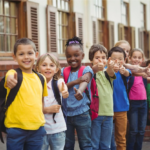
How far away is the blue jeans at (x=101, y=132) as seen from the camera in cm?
426

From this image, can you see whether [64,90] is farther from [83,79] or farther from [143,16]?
[143,16]

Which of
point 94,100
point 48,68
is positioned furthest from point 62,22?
point 48,68

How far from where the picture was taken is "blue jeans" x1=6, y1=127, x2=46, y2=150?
9.91 feet

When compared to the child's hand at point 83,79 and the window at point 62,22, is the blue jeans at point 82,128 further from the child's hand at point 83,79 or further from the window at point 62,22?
the window at point 62,22

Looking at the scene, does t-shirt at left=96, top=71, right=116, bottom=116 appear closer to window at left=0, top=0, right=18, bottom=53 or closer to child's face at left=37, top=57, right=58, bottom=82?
child's face at left=37, top=57, right=58, bottom=82

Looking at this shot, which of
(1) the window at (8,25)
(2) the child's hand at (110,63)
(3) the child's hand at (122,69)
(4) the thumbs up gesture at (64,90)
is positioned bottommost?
(4) the thumbs up gesture at (64,90)

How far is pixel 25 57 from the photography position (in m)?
3.12

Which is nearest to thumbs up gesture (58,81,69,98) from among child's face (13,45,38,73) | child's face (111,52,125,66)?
child's face (13,45,38,73)

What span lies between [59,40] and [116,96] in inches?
195

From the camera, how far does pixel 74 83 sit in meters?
3.71

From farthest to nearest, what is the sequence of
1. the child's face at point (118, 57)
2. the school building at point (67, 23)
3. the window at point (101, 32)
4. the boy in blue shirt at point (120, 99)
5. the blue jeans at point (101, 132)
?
the window at point (101, 32)
the school building at point (67, 23)
the boy in blue shirt at point (120, 99)
the child's face at point (118, 57)
the blue jeans at point (101, 132)

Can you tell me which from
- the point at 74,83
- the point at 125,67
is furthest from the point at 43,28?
the point at 74,83

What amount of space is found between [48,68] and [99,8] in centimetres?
876

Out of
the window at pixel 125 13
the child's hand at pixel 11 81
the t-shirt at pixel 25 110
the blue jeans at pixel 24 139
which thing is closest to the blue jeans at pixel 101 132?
the blue jeans at pixel 24 139
